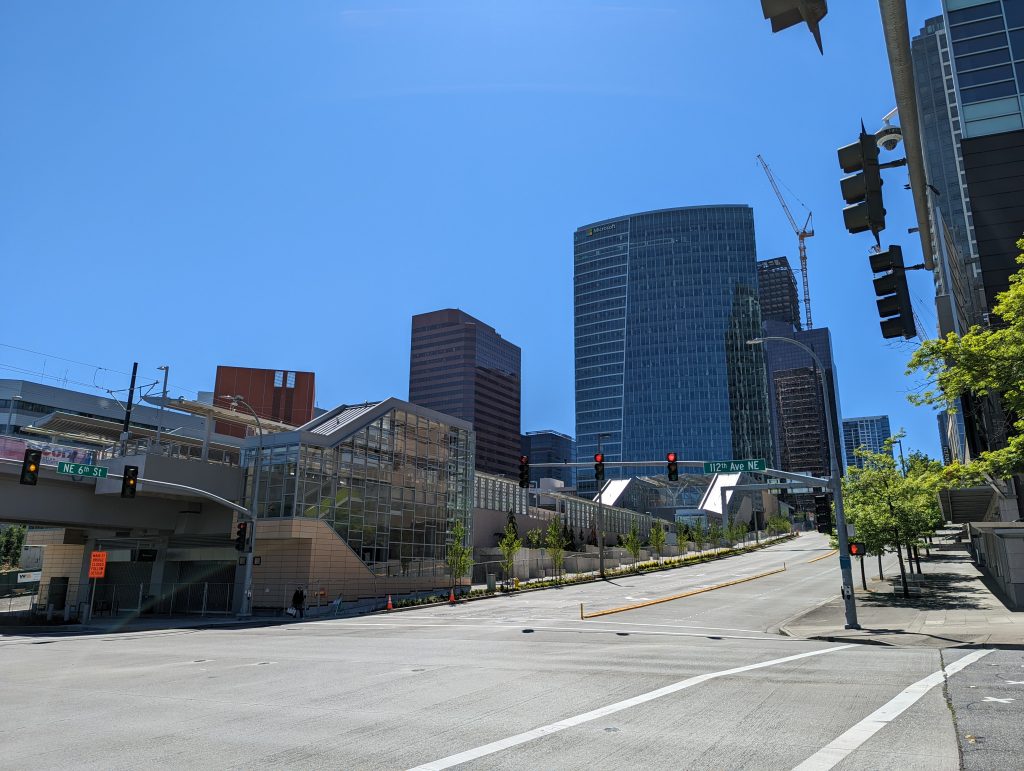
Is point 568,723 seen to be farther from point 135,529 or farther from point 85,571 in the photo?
point 85,571

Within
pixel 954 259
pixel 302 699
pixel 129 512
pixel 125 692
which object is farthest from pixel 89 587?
pixel 954 259

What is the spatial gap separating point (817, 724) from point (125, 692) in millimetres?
12513

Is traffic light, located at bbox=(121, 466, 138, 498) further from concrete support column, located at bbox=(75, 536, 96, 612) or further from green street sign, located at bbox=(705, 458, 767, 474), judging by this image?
green street sign, located at bbox=(705, 458, 767, 474)

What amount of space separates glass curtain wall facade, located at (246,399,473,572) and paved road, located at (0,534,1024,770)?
20.1 metres

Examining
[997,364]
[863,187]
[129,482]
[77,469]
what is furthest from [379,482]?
[863,187]

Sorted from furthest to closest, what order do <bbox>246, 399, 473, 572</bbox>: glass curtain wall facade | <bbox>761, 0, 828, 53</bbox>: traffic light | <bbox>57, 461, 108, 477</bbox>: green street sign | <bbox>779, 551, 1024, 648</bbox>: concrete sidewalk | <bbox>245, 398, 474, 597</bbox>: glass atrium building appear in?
<bbox>246, 399, 473, 572</bbox>: glass curtain wall facade
<bbox>245, 398, 474, 597</bbox>: glass atrium building
<bbox>57, 461, 108, 477</bbox>: green street sign
<bbox>779, 551, 1024, 648</bbox>: concrete sidewalk
<bbox>761, 0, 828, 53</bbox>: traffic light

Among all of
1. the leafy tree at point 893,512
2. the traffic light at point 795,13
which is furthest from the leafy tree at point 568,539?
the traffic light at point 795,13

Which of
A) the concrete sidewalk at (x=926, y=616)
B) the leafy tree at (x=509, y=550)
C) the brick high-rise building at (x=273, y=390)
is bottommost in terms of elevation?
the concrete sidewalk at (x=926, y=616)

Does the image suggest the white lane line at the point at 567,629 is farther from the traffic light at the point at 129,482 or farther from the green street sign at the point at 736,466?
the traffic light at the point at 129,482

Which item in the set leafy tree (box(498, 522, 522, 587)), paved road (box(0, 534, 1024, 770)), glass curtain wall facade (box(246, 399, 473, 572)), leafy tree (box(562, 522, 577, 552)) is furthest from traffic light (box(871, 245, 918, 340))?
leafy tree (box(562, 522, 577, 552))

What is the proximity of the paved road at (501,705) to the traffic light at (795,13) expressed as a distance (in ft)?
23.7

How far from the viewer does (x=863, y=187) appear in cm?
718

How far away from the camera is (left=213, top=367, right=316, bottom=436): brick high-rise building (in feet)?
429

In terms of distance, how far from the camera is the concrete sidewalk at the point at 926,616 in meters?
20.3
